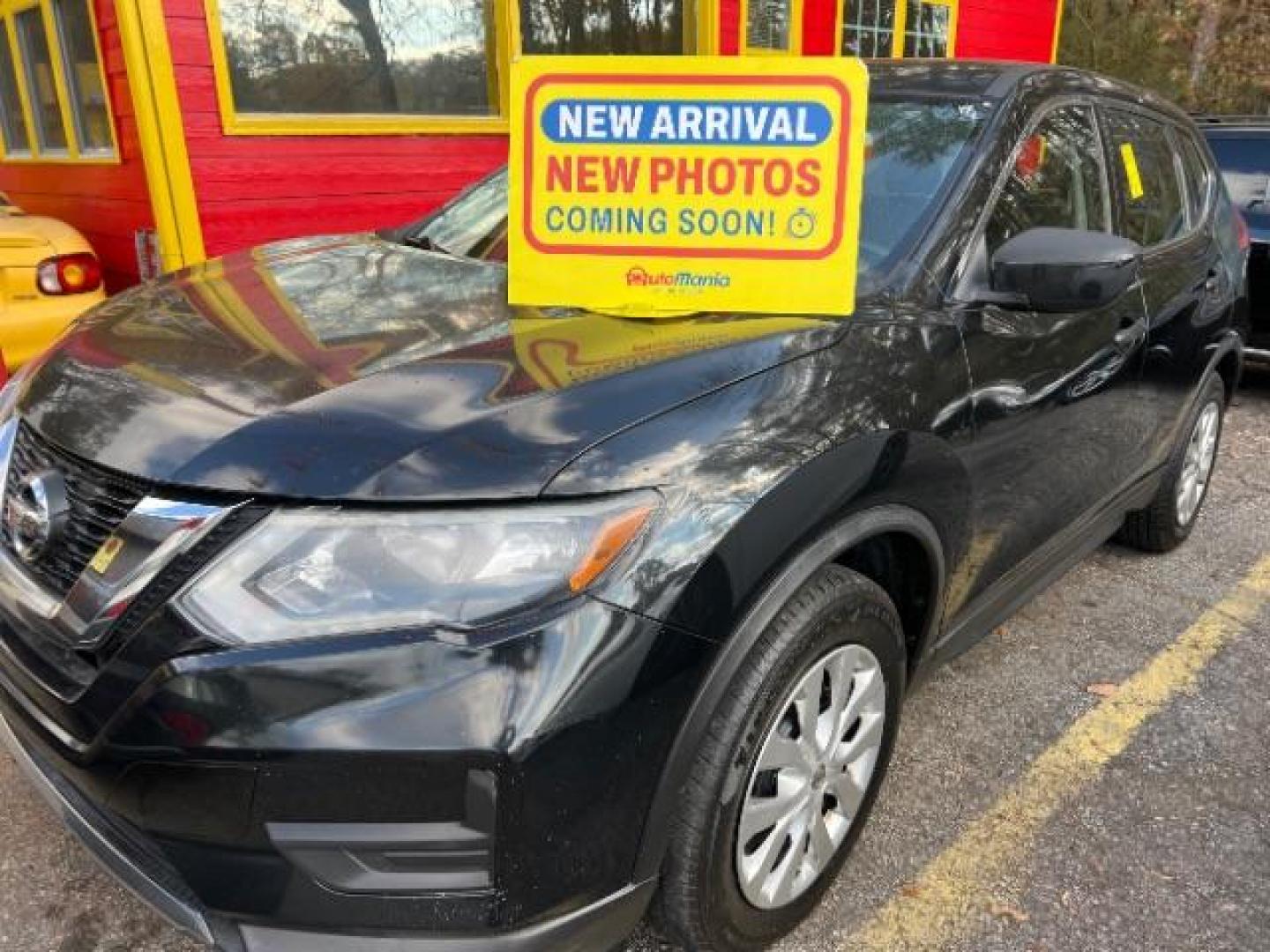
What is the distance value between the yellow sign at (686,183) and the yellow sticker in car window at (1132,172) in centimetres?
148

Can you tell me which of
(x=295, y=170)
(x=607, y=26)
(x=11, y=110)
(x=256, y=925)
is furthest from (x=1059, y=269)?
(x=11, y=110)

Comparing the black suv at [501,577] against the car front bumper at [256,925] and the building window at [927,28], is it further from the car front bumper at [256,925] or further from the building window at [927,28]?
the building window at [927,28]

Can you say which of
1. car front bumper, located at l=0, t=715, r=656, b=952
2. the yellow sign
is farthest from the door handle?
car front bumper, located at l=0, t=715, r=656, b=952

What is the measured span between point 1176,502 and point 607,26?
507 cm

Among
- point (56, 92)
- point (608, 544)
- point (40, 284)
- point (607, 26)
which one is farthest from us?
point (607, 26)

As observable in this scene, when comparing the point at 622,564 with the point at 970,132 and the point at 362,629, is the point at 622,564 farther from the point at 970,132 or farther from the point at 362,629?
the point at 970,132

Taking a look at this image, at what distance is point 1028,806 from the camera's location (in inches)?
99.3

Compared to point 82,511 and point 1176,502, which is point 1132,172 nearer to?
point 1176,502

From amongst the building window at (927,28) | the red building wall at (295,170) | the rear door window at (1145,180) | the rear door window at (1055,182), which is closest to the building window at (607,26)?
the red building wall at (295,170)

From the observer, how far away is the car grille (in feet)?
5.43

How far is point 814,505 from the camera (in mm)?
1790

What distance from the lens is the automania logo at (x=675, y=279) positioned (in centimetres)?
210

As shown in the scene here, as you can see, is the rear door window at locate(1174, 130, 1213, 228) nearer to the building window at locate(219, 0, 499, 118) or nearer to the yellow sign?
the yellow sign

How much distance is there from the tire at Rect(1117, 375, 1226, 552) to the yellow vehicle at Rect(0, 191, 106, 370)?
13.9 ft
